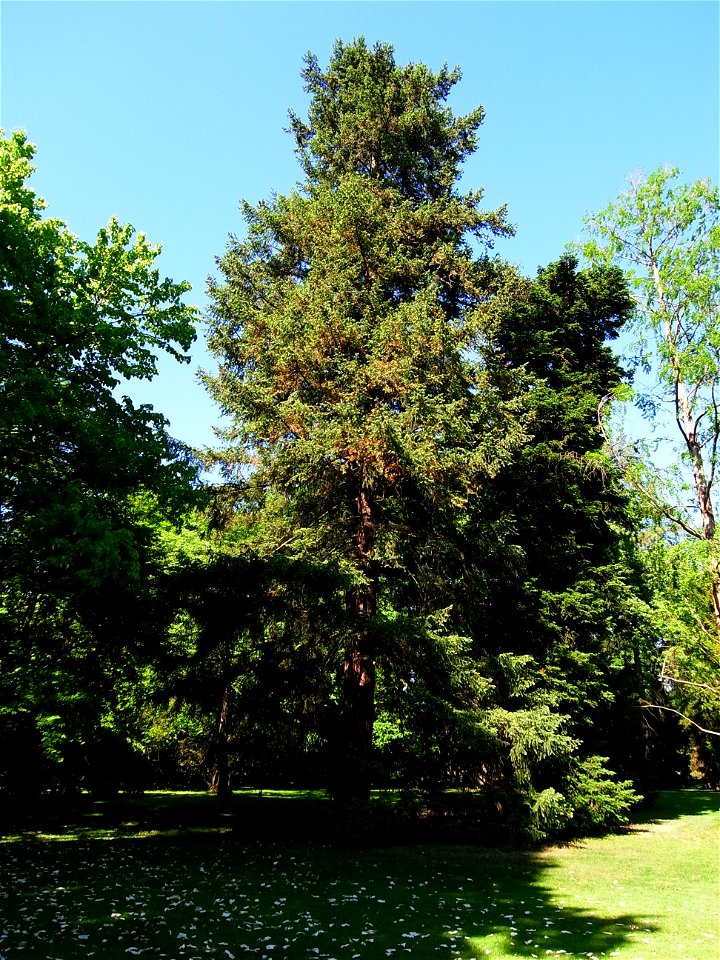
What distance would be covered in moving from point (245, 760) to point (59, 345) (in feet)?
32.7

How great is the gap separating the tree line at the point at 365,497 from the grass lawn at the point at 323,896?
1568 millimetres

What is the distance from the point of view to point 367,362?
54.6 feet

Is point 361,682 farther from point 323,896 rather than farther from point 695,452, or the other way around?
point 695,452

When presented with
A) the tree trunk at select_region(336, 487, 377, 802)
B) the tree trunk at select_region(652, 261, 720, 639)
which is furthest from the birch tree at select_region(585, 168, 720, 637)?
the tree trunk at select_region(336, 487, 377, 802)

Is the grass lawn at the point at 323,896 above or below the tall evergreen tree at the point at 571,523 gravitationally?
below

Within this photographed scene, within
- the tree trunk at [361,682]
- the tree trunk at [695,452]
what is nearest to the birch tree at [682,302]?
the tree trunk at [695,452]

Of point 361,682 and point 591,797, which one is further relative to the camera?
point 591,797

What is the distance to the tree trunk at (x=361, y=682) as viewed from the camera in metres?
13.7

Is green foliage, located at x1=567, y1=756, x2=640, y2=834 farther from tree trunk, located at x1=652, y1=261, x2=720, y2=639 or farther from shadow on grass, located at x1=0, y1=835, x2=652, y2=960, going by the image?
tree trunk, located at x1=652, y1=261, x2=720, y2=639

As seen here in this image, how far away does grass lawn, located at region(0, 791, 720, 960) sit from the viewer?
24.5 feet

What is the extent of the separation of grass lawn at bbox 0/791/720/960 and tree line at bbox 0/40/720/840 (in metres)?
1.57

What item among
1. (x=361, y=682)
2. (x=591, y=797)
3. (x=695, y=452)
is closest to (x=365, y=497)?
(x=361, y=682)

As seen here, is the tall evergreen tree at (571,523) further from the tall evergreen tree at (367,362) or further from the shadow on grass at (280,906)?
the shadow on grass at (280,906)

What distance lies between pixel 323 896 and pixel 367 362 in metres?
11.8
